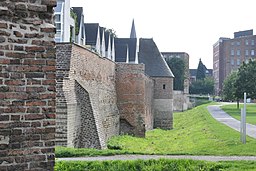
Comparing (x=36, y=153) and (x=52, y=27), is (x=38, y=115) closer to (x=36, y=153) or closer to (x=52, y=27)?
(x=36, y=153)

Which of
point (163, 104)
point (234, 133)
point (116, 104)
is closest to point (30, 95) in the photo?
point (234, 133)

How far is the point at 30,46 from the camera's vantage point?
489cm

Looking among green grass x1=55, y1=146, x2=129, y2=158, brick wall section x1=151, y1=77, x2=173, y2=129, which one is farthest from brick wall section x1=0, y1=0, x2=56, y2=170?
brick wall section x1=151, y1=77, x2=173, y2=129

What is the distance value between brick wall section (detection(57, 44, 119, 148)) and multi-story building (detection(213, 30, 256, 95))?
282ft

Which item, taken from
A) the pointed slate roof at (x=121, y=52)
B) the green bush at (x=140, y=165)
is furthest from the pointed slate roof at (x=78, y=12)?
the green bush at (x=140, y=165)

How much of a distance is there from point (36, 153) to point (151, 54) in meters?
38.7

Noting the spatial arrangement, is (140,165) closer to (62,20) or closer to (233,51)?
(62,20)

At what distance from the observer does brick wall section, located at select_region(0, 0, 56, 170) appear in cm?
473

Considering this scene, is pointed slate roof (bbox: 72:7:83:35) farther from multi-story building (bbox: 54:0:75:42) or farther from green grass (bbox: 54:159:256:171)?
green grass (bbox: 54:159:256:171)

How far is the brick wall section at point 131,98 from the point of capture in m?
29.2

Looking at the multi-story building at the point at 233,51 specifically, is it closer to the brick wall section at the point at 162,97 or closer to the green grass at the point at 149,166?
the brick wall section at the point at 162,97

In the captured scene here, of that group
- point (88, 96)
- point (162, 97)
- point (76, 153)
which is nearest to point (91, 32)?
point (162, 97)

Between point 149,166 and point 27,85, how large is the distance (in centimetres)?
727

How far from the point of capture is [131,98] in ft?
97.2
